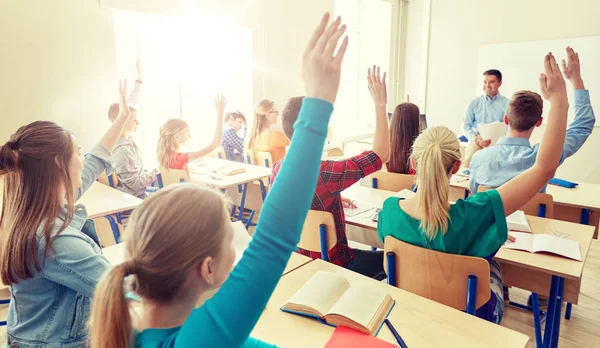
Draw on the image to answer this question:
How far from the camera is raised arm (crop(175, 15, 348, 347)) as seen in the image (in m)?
0.52

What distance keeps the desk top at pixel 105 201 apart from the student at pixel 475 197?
5.46 ft

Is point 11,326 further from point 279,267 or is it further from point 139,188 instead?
point 139,188

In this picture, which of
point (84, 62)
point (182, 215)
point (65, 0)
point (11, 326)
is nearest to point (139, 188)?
point (84, 62)

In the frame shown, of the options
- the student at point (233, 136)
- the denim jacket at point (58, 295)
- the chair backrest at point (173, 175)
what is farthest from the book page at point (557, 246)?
the student at point (233, 136)

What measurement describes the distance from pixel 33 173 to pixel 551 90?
1.70m

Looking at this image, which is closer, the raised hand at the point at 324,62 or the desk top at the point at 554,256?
the raised hand at the point at 324,62

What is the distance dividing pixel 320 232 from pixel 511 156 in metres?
1.30

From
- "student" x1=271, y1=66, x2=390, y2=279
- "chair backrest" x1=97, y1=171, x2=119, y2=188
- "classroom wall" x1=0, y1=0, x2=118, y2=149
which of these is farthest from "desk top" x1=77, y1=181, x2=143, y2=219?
"student" x1=271, y1=66, x2=390, y2=279

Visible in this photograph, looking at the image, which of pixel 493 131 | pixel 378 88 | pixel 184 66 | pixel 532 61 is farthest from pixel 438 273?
pixel 532 61

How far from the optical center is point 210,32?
4.66 m

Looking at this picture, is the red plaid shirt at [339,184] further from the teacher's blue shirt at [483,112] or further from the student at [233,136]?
the teacher's blue shirt at [483,112]

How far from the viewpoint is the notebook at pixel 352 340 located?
40.7 inches

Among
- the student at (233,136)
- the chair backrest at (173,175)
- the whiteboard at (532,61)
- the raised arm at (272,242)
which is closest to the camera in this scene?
the raised arm at (272,242)

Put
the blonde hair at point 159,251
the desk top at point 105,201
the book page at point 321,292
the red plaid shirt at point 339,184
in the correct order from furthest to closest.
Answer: the desk top at point 105,201
the red plaid shirt at point 339,184
the book page at point 321,292
the blonde hair at point 159,251
